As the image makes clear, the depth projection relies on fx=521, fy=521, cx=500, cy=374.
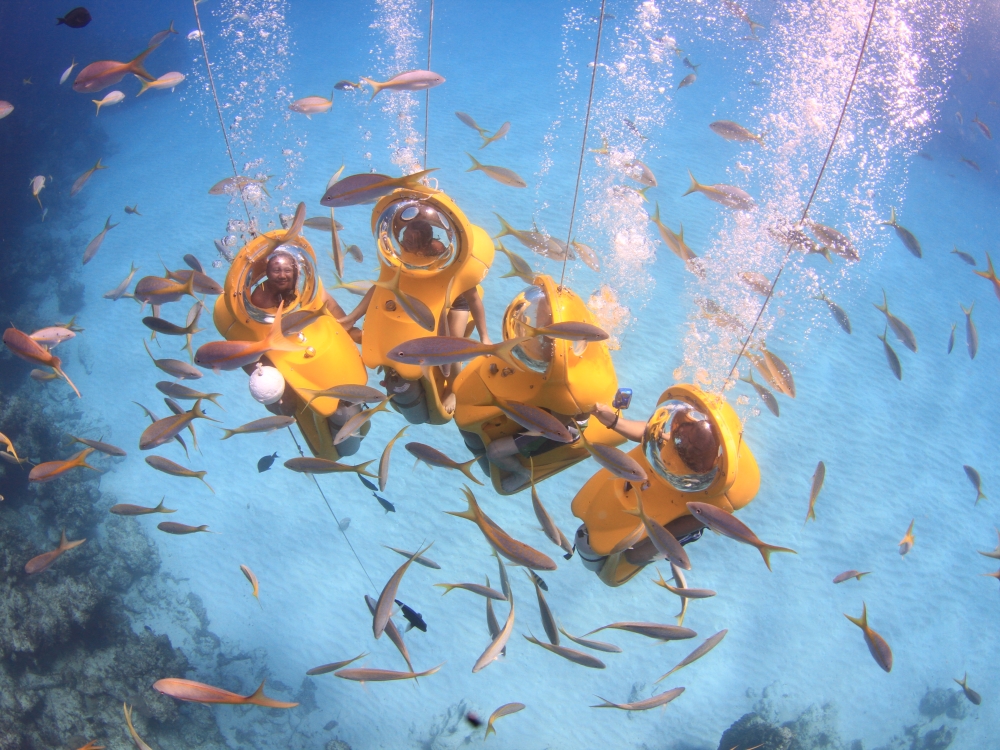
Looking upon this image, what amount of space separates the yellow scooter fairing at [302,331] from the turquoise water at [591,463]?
3168 mm

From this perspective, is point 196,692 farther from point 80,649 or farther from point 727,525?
point 80,649

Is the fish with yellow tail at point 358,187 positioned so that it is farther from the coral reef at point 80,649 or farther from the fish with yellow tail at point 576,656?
the coral reef at point 80,649

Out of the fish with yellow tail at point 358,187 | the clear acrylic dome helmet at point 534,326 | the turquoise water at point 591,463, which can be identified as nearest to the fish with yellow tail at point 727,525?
the clear acrylic dome helmet at point 534,326

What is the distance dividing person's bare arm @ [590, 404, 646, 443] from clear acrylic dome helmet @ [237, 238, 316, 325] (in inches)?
80.1

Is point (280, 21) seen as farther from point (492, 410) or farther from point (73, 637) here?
point (492, 410)

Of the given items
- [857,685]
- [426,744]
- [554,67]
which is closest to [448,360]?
[426,744]

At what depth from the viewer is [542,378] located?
9.92 feet

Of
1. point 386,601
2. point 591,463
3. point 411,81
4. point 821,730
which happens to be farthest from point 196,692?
point 821,730

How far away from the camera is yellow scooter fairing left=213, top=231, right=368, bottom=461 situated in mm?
3340

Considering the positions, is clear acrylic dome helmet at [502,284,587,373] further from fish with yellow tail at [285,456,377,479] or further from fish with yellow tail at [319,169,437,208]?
fish with yellow tail at [285,456,377,479]

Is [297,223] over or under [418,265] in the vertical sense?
over

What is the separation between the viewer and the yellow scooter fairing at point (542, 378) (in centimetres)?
286

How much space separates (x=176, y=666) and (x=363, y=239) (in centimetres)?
680

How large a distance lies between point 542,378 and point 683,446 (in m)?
0.85
